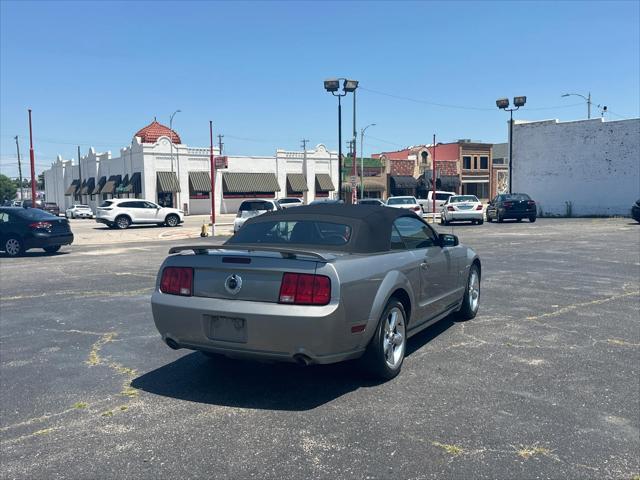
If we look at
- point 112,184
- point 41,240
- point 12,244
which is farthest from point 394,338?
point 112,184

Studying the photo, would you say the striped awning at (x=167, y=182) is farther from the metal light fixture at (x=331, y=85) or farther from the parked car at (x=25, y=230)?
the parked car at (x=25, y=230)

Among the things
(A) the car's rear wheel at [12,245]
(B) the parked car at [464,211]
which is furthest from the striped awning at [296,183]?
(A) the car's rear wheel at [12,245]

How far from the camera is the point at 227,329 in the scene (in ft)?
15.4

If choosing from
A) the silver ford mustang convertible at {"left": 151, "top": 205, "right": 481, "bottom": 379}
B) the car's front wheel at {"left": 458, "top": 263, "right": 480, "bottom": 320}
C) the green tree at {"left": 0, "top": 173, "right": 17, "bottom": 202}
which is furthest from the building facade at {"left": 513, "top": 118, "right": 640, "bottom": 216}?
the green tree at {"left": 0, "top": 173, "right": 17, "bottom": 202}

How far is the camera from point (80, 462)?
3727 mm

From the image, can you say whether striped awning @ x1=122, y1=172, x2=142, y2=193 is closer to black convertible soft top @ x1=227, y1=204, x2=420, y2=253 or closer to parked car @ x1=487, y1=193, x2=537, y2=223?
parked car @ x1=487, y1=193, x2=537, y2=223

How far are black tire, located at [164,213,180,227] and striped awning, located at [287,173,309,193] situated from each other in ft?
82.7

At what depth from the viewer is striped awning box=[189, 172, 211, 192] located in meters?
53.7

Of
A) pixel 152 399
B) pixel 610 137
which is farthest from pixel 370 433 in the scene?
pixel 610 137

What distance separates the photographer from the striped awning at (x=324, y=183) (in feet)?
196

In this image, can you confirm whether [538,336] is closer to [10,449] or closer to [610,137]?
[10,449]

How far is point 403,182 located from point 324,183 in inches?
373

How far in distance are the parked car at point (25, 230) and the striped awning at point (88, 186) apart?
48237 millimetres

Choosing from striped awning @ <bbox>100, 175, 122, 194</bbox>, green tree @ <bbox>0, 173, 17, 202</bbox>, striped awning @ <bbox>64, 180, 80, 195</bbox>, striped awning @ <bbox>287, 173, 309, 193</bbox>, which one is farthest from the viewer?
green tree @ <bbox>0, 173, 17, 202</bbox>
